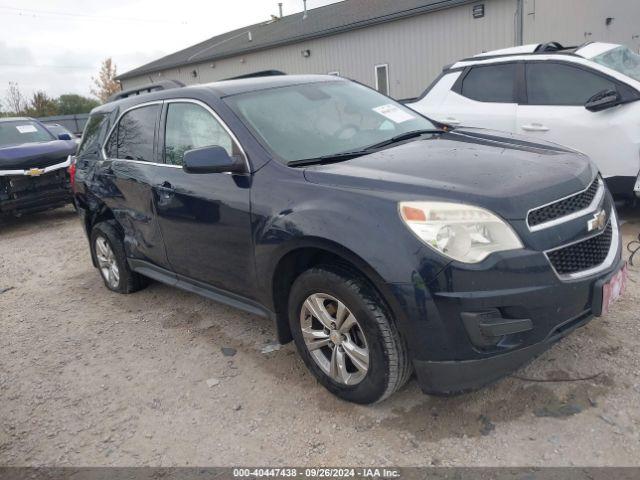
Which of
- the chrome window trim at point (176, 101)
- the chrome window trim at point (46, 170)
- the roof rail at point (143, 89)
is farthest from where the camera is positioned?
the roof rail at point (143, 89)

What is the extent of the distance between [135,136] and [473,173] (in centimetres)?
275

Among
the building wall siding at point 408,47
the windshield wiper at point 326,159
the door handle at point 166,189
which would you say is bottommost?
the door handle at point 166,189

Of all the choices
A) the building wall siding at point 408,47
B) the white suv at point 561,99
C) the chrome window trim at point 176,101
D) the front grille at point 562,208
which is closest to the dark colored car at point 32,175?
the chrome window trim at point 176,101

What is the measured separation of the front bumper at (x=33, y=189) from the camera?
7.91 meters

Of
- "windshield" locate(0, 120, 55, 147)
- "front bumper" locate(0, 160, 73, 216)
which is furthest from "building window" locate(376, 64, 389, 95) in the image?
"front bumper" locate(0, 160, 73, 216)

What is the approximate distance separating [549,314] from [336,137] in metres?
1.63

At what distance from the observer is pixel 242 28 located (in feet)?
100

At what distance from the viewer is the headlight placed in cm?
230

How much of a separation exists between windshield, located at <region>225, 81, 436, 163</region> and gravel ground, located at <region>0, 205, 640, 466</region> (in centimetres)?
137

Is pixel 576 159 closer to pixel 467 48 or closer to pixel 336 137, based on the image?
pixel 336 137

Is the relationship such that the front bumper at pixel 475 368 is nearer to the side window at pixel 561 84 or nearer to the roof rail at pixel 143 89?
the side window at pixel 561 84

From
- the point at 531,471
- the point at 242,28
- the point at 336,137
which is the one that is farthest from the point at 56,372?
the point at 242,28

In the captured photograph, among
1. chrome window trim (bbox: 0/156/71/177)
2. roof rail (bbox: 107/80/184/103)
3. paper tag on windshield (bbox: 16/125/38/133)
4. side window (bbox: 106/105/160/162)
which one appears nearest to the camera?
side window (bbox: 106/105/160/162)

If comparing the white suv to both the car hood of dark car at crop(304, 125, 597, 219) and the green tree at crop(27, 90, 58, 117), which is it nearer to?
the car hood of dark car at crop(304, 125, 597, 219)
